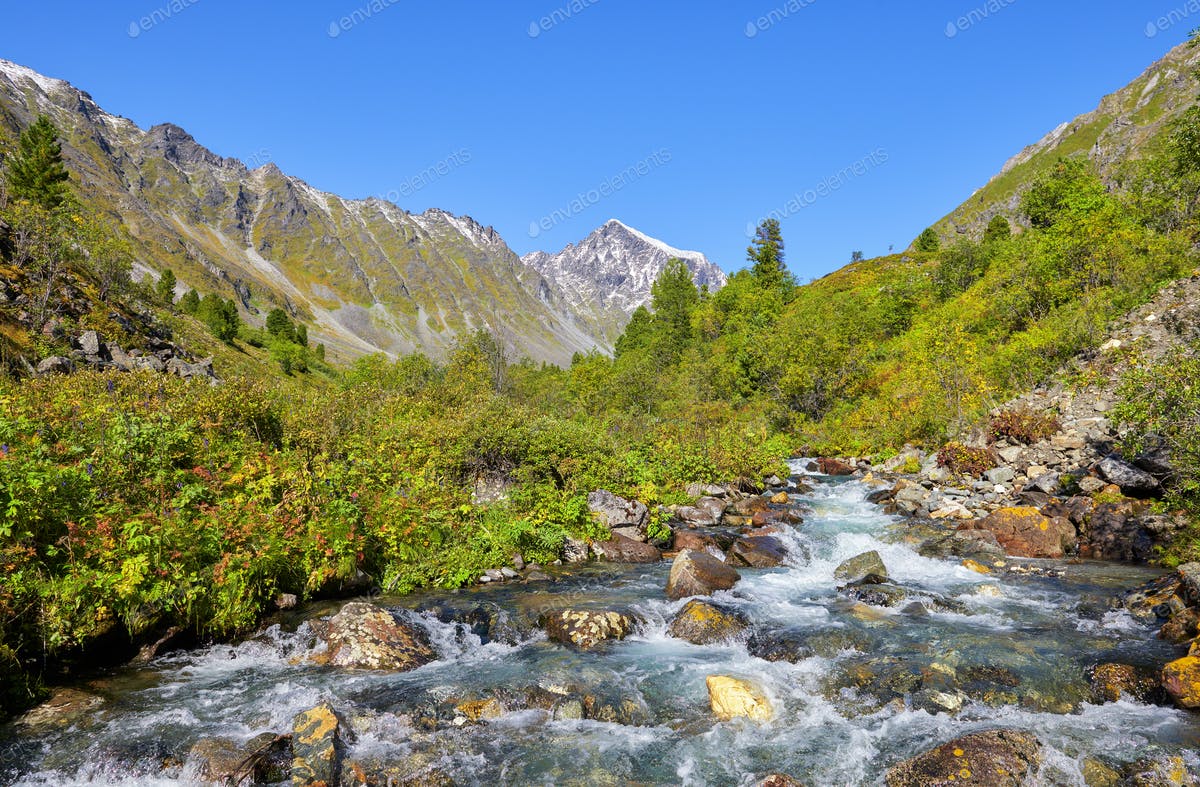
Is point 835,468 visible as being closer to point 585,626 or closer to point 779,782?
point 585,626

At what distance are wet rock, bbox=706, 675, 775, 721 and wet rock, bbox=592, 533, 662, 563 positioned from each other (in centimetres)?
829

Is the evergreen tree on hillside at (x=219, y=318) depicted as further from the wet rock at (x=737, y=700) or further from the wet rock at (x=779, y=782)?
the wet rock at (x=779, y=782)

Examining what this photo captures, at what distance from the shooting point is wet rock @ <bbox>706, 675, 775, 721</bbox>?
844 centimetres

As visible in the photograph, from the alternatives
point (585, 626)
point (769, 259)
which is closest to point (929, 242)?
point (769, 259)

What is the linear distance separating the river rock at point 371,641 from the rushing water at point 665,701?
0.28 metres

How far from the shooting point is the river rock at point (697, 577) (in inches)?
539

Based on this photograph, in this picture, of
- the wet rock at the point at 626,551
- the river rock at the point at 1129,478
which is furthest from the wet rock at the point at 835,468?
the wet rock at the point at 626,551

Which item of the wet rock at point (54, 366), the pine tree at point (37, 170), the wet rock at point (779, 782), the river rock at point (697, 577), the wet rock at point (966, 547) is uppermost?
the pine tree at point (37, 170)

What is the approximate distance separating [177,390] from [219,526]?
954 cm

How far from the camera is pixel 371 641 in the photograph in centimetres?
1006

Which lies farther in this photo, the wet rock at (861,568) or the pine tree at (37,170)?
the pine tree at (37,170)

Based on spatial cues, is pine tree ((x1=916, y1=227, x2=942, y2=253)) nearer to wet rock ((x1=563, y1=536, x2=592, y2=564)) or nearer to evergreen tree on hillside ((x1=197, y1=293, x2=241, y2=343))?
wet rock ((x1=563, y1=536, x2=592, y2=564))

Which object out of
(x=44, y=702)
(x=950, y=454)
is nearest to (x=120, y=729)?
(x=44, y=702)

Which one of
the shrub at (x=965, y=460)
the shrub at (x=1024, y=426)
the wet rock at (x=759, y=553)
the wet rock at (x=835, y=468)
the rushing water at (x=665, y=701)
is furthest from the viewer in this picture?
the wet rock at (x=835, y=468)
